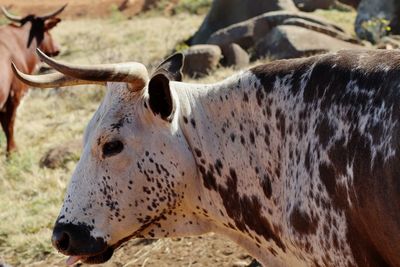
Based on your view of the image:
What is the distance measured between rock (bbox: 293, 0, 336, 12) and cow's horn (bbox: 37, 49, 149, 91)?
15.7 metres

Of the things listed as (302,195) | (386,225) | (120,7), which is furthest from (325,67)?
(120,7)

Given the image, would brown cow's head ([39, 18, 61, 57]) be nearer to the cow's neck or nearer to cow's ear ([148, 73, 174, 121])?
the cow's neck

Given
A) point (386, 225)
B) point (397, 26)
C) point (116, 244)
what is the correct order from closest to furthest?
point (386, 225), point (116, 244), point (397, 26)

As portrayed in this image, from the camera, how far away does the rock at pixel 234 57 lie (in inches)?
505

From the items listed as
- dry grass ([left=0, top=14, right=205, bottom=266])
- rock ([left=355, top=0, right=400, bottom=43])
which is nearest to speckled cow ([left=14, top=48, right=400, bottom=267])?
dry grass ([left=0, top=14, right=205, bottom=266])

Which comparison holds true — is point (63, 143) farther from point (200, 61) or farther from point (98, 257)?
point (98, 257)

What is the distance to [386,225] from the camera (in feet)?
10.2

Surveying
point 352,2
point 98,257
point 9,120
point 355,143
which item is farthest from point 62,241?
point 352,2

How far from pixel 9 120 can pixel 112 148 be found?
7382mm

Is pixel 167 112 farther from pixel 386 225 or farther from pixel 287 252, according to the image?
pixel 386 225

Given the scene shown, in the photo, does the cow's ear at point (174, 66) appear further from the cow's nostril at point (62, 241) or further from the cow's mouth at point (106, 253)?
the cow's nostril at point (62, 241)

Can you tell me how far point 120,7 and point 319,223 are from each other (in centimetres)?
2681

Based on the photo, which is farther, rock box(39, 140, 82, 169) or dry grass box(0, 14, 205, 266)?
rock box(39, 140, 82, 169)

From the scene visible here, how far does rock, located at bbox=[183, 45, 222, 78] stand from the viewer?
41.4ft
